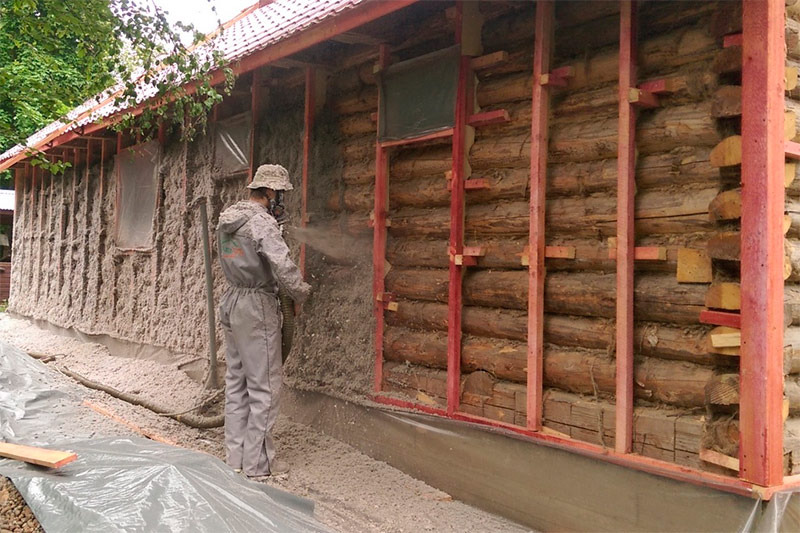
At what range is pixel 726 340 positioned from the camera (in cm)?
354

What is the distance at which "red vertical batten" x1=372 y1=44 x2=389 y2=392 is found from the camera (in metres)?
5.84

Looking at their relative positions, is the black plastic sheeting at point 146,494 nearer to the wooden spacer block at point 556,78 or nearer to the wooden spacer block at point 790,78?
the wooden spacer block at point 556,78

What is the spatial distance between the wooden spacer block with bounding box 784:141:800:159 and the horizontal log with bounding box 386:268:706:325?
0.78 metres

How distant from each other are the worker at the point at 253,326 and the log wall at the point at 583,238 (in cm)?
97

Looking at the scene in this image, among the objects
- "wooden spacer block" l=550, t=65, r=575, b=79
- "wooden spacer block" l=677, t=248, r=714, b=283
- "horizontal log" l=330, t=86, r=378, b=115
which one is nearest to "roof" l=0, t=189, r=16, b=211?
"horizontal log" l=330, t=86, r=378, b=115

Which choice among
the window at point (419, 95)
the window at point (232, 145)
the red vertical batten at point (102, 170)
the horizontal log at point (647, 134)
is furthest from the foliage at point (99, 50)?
the red vertical batten at point (102, 170)

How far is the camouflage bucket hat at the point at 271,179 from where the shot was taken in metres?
5.78

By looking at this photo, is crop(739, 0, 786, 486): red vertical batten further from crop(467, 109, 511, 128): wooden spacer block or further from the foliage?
the foliage

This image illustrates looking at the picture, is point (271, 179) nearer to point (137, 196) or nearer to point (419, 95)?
point (419, 95)

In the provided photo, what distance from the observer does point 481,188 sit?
500cm

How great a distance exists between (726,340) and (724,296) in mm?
223

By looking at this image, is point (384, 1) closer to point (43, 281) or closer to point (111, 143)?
point (111, 143)

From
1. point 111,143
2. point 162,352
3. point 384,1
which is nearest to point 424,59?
point 384,1

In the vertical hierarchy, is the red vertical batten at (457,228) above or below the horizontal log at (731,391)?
above
